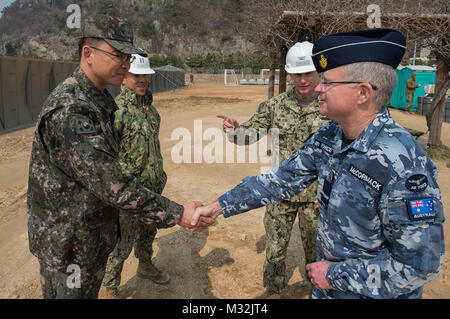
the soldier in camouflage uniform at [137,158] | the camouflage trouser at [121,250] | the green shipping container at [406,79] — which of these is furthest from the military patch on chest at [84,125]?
the green shipping container at [406,79]

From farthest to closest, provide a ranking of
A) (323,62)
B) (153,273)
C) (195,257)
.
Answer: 1. (195,257)
2. (153,273)
3. (323,62)

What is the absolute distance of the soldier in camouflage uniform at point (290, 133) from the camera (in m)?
3.05

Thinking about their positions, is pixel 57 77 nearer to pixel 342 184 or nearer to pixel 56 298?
pixel 56 298

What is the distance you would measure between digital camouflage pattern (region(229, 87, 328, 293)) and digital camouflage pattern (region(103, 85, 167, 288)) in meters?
0.84

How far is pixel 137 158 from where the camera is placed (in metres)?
3.20

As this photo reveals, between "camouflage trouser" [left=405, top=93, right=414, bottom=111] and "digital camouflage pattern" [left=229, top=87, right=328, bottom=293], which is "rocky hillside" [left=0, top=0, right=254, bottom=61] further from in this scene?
"digital camouflage pattern" [left=229, top=87, right=328, bottom=293]

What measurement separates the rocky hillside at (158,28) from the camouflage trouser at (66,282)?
284ft

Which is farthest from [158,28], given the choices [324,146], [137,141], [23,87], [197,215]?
[324,146]

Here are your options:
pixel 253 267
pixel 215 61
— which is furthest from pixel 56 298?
pixel 215 61

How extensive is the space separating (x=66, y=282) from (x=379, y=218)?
1746mm

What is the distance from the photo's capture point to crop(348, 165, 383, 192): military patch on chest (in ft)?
4.57
